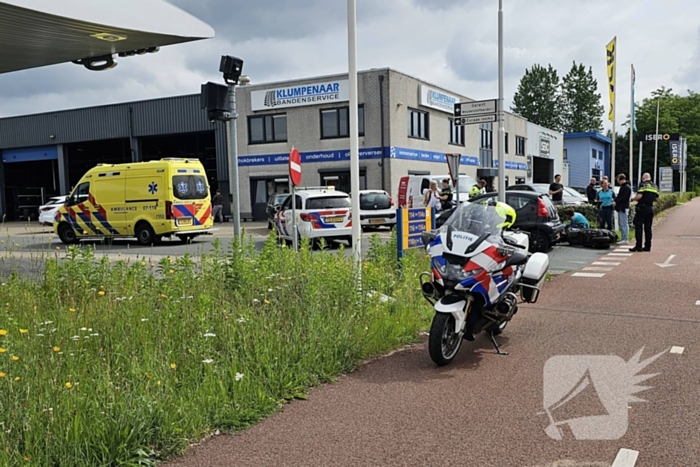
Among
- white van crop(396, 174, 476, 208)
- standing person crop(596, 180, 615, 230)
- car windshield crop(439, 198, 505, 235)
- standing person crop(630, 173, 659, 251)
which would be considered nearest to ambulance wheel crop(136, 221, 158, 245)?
white van crop(396, 174, 476, 208)

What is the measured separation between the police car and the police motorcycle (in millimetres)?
10386

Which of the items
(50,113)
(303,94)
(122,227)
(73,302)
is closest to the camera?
(73,302)

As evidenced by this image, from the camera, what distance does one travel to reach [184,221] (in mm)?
19703

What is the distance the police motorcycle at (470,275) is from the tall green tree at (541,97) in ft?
301

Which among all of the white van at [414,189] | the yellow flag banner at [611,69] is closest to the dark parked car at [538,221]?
the yellow flag banner at [611,69]

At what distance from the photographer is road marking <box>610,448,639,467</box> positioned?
3.71m

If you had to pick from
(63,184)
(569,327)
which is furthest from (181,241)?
(63,184)

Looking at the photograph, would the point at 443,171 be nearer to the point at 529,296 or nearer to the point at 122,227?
the point at 122,227

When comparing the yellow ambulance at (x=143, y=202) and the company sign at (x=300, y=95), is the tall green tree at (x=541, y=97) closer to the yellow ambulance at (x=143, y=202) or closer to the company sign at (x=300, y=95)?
the company sign at (x=300, y=95)

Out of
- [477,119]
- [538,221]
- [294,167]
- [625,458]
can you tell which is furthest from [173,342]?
[538,221]

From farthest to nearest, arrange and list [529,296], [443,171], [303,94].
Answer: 1. [443,171]
2. [303,94]
3. [529,296]

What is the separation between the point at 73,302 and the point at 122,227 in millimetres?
14728

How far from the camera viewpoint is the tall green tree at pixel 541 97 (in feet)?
306

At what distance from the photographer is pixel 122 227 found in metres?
20.3
